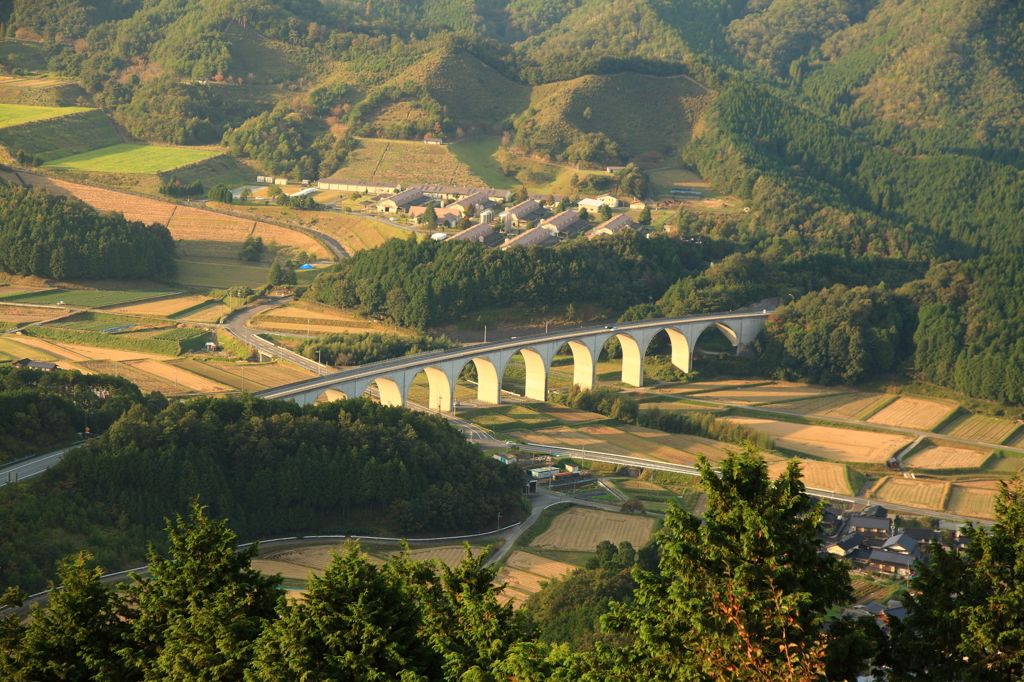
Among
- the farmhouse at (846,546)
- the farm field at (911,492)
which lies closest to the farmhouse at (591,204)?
the farm field at (911,492)

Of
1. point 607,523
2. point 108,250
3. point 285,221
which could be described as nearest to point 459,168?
point 285,221

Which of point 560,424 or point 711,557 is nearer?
point 711,557

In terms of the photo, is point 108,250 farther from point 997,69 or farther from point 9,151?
point 997,69

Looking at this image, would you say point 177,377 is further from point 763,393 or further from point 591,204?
point 591,204

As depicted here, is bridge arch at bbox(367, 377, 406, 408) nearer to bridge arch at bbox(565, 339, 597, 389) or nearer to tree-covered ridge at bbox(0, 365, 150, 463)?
tree-covered ridge at bbox(0, 365, 150, 463)

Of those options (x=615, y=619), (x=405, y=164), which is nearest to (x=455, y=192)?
(x=405, y=164)

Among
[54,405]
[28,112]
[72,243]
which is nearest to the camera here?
[54,405]
